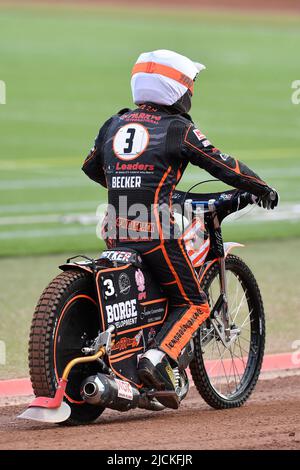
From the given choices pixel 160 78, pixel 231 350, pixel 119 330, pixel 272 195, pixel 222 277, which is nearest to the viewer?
pixel 119 330

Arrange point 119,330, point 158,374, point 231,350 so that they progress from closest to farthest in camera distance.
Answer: point 119,330 → point 158,374 → point 231,350

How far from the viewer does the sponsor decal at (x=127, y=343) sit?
7520 millimetres

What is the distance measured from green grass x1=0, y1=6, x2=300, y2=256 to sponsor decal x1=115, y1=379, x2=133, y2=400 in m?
8.10

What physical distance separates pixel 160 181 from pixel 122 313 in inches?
32.1

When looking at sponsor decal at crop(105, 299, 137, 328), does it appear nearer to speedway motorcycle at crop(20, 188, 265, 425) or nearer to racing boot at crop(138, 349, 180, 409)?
speedway motorcycle at crop(20, 188, 265, 425)

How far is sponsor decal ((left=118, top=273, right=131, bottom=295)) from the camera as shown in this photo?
7.54 m

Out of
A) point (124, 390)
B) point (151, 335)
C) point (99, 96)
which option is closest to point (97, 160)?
point (151, 335)

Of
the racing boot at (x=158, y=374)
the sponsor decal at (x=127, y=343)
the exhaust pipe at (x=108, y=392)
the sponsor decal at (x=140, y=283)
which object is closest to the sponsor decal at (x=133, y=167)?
the sponsor decal at (x=140, y=283)

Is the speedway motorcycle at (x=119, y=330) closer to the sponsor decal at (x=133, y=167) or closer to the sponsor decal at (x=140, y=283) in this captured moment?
the sponsor decal at (x=140, y=283)

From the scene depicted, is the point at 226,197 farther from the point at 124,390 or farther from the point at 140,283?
the point at 124,390

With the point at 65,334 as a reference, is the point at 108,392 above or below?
below

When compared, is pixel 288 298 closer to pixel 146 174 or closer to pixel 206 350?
pixel 206 350

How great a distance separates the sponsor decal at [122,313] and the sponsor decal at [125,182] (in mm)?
681

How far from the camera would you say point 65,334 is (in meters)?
7.35
